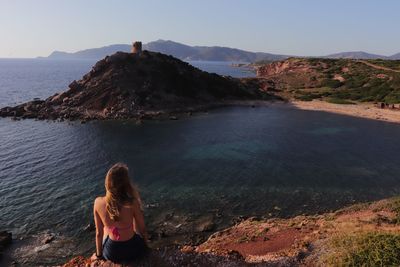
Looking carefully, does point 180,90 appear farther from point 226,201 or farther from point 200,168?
point 226,201

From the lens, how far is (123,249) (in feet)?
38.9

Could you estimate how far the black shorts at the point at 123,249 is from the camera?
11758mm

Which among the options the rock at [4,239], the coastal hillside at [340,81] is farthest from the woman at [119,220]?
the coastal hillside at [340,81]

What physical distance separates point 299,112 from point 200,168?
161 feet

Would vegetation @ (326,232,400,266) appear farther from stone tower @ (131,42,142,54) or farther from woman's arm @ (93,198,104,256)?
stone tower @ (131,42,142,54)

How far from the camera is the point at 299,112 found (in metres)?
88.7

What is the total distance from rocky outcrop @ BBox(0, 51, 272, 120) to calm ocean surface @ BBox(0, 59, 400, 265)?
749 centimetres

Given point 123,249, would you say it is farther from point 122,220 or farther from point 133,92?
point 133,92

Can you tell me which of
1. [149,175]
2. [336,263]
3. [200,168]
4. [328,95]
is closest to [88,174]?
[149,175]

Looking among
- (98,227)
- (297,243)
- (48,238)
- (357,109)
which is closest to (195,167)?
(48,238)

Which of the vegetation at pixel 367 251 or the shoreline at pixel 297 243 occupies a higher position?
the vegetation at pixel 367 251

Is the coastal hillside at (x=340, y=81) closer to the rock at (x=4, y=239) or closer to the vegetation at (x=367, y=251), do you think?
the rock at (x=4, y=239)

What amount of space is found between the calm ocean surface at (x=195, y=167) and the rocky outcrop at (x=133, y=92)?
7.49 metres

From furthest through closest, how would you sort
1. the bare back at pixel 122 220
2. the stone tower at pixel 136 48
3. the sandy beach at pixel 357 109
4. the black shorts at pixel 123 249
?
1. the stone tower at pixel 136 48
2. the sandy beach at pixel 357 109
3. the black shorts at pixel 123 249
4. the bare back at pixel 122 220
